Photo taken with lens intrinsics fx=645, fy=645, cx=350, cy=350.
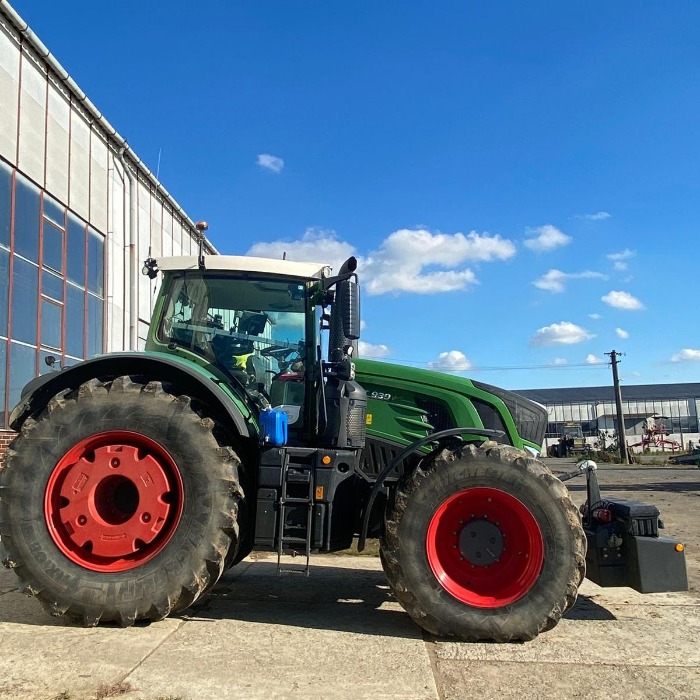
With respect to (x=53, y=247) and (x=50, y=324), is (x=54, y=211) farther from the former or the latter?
(x=50, y=324)

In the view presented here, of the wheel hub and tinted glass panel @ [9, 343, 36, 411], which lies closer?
the wheel hub

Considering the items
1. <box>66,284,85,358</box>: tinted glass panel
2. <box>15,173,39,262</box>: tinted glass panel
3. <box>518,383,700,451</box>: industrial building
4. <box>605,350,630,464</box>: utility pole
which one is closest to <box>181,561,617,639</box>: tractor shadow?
<box>15,173,39,262</box>: tinted glass panel

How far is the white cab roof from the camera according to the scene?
497cm

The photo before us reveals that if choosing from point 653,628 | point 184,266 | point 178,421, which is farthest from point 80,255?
point 653,628

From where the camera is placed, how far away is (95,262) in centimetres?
1449

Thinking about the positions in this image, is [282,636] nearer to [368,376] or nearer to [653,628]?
[368,376]

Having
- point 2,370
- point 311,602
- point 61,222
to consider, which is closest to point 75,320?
point 61,222

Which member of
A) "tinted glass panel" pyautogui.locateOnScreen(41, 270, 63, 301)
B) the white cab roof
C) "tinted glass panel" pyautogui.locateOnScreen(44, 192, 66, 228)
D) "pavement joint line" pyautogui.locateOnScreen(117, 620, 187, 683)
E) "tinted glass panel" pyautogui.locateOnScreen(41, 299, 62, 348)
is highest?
"tinted glass panel" pyautogui.locateOnScreen(44, 192, 66, 228)

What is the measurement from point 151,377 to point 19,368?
8.47m

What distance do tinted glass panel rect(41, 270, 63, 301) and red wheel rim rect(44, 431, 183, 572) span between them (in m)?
9.36

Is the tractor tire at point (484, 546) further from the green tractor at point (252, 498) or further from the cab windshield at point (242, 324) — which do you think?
the cab windshield at point (242, 324)

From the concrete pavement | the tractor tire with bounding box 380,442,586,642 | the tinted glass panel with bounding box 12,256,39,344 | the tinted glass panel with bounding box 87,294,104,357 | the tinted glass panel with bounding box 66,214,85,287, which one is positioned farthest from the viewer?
the tinted glass panel with bounding box 87,294,104,357

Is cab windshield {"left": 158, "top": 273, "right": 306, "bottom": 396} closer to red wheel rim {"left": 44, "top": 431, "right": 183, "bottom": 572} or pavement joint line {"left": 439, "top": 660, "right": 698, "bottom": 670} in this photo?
red wheel rim {"left": 44, "top": 431, "right": 183, "bottom": 572}

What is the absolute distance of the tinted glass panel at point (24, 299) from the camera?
459 inches
